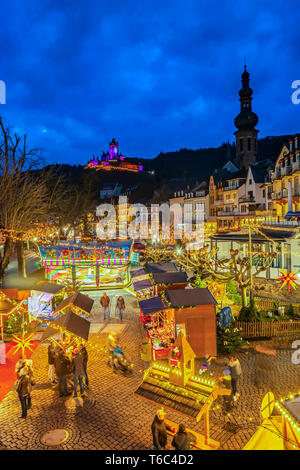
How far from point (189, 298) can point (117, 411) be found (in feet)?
15.9

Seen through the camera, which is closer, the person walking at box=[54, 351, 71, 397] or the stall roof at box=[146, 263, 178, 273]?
the person walking at box=[54, 351, 71, 397]

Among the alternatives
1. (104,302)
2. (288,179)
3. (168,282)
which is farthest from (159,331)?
(288,179)

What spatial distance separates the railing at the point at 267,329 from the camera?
1342cm

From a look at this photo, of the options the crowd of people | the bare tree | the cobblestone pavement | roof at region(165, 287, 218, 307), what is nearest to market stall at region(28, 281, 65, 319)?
the cobblestone pavement

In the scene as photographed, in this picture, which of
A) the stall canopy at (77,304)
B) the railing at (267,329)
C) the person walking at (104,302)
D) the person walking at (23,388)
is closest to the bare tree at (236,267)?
the railing at (267,329)

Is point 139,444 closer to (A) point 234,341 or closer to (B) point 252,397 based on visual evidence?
(B) point 252,397

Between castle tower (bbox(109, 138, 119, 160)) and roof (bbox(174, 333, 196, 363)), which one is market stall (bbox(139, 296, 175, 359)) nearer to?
roof (bbox(174, 333, 196, 363))

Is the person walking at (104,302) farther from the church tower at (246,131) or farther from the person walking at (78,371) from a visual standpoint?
the church tower at (246,131)

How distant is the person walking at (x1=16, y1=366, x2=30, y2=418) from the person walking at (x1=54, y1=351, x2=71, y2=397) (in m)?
1.14

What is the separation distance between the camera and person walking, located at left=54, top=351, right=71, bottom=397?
9421 millimetres

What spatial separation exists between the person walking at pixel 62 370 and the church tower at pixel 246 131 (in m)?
67.8

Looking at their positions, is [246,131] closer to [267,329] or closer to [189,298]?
[267,329]
